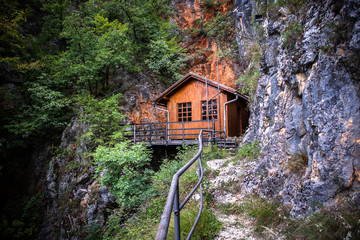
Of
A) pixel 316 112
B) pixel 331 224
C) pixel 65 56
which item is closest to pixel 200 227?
pixel 331 224

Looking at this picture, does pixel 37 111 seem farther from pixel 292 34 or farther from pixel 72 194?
pixel 292 34

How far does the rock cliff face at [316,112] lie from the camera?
2859 mm

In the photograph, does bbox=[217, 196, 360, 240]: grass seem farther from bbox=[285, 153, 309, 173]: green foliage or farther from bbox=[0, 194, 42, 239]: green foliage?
bbox=[0, 194, 42, 239]: green foliage

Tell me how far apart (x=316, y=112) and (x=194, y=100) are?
10399mm

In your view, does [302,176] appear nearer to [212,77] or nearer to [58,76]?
[58,76]

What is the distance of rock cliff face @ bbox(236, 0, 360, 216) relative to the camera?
2.86 metres

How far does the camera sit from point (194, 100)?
13.6m

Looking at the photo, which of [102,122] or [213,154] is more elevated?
[102,122]

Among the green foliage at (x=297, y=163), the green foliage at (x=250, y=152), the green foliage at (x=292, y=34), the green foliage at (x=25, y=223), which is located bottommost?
the green foliage at (x=25, y=223)

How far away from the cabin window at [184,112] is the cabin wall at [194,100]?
0.82ft

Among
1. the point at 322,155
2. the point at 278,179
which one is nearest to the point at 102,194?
the point at 278,179

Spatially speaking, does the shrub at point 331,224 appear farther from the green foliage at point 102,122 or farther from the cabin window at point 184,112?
the cabin window at point 184,112

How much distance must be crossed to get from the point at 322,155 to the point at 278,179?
47.9 inches

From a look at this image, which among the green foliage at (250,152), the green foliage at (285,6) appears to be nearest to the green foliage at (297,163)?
the green foliage at (250,152)
